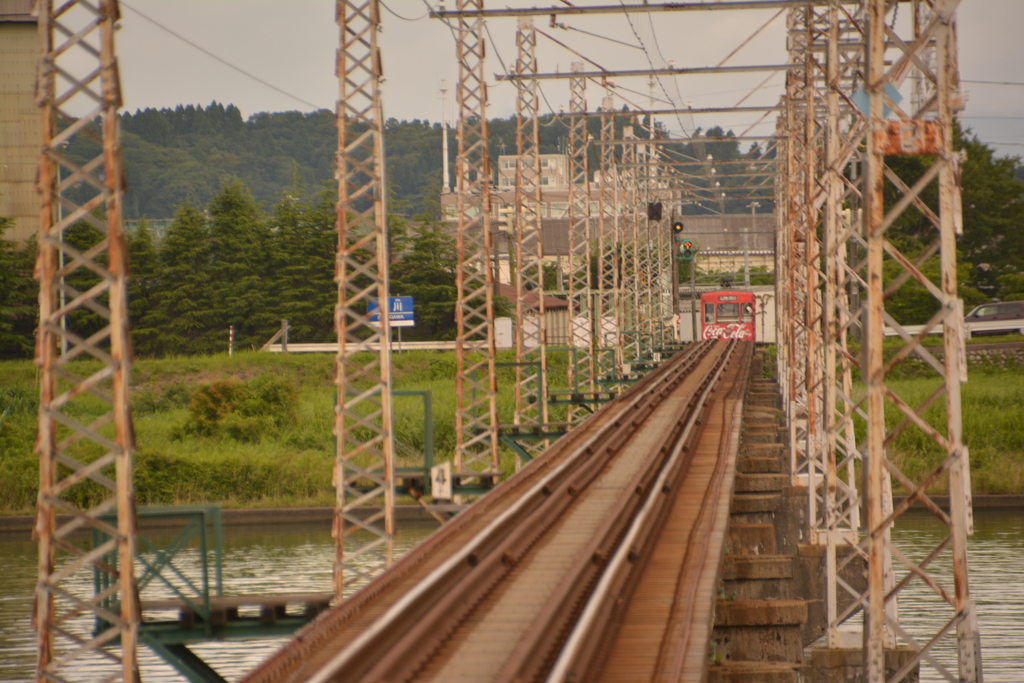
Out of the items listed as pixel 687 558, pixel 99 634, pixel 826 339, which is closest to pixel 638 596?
pixel 687 558

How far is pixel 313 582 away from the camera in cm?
2647

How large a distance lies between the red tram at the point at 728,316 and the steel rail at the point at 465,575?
40386 millimetres

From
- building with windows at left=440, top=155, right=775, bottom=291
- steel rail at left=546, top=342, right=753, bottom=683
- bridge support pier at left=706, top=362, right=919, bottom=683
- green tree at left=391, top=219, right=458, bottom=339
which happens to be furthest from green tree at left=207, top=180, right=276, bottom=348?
steel rail at left=546, top=342, right=753, bottom=683

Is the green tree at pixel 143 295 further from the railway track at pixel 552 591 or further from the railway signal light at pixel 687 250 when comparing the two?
the railway track at pixel 552 591

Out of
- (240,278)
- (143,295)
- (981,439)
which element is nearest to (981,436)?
(981,439)

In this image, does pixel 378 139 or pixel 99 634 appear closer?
pixel 99 634

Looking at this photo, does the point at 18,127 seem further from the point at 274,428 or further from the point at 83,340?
the point at 83,340

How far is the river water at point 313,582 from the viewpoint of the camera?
20438 mm

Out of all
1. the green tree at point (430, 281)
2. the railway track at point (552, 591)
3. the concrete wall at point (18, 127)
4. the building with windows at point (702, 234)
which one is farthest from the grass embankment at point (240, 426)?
the railway track at point (552, 591)

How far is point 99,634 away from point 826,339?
26.4 feet

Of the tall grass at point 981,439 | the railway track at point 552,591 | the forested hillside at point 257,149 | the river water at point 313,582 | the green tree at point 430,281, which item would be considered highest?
the forested hillside at point 257,149

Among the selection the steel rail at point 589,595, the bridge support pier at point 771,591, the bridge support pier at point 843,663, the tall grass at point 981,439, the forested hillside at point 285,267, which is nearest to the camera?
the steel rail at point 589,595

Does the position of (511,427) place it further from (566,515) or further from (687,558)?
(687,558)

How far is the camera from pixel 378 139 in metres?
16.1
